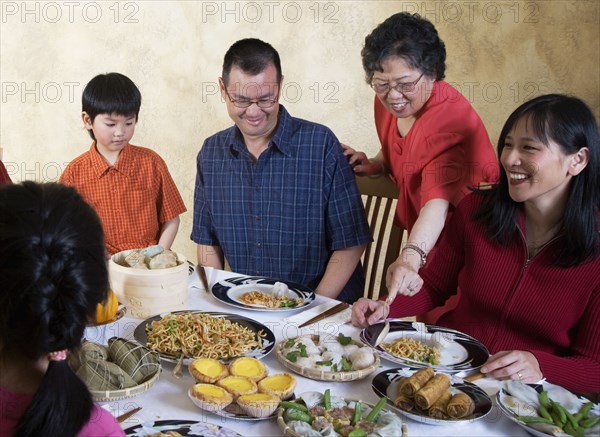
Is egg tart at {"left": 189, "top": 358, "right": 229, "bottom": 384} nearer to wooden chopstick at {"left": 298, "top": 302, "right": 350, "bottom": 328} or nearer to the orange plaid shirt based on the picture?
wooden chopstick at {"left": 298, "top": 302, "right": 350, "bottom": 328}

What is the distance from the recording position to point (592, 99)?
3.33m

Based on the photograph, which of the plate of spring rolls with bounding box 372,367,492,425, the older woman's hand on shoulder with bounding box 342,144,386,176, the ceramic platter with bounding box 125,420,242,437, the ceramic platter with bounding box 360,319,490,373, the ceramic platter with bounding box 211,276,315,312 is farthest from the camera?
the older woman's hand on shoulder with bounding box 342,144,386,176

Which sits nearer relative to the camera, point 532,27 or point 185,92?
point 532,27

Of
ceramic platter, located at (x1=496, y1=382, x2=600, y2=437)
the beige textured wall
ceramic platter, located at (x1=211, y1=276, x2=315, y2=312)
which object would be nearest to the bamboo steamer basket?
ceramic platter, located at (x1=211, y1=276, x2=315, y2=312)

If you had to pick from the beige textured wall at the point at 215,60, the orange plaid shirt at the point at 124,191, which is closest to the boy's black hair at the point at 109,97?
the orange plaid shirt at the point at 124,191

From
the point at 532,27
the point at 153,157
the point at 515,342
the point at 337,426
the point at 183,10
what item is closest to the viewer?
the point at 337,426

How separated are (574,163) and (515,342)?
50 centimetres

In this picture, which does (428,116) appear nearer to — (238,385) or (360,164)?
(360,164)

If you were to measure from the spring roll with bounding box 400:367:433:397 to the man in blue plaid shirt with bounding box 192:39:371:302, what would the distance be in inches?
41.3

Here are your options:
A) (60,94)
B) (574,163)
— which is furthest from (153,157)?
(574,163)

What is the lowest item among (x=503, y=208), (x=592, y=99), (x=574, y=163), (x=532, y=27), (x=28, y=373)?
(x=28, y=373)

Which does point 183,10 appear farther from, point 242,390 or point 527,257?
point 242,390

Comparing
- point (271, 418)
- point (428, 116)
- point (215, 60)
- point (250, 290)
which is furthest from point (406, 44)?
point (215, 60)

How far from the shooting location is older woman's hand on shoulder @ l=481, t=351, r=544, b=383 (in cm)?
137
